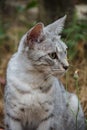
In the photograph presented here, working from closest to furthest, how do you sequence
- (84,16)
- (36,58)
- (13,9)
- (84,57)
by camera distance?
(36,58) < (84,57) < (84,16) < (13,9)

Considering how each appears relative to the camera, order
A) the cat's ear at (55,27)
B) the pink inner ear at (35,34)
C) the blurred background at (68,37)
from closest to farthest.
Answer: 1. the pink inner ear at (35,34)
2. the cat's ear at (55,27)
3. the blurred background at (68,37)

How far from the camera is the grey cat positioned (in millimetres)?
4105

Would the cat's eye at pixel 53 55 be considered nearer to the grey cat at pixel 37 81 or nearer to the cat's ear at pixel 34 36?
the grey cat at pixel 37 81

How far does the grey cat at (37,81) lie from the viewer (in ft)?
13.5

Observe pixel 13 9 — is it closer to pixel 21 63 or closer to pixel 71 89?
pixel 71 89

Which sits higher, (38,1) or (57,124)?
(38,1)

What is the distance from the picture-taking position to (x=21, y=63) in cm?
418

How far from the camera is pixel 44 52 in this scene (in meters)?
4.12

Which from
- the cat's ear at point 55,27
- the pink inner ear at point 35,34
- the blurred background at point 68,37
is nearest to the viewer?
the pink inner ear at point 35,34

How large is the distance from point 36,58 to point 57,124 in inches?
25.5

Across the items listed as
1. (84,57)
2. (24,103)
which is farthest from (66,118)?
(84,57)

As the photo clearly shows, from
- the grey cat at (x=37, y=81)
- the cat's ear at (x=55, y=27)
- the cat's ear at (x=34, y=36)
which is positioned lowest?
the grey cat at (x=37, y=81)

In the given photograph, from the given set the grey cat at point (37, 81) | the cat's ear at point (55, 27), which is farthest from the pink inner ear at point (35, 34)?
the cat's ear at point (55, 27)

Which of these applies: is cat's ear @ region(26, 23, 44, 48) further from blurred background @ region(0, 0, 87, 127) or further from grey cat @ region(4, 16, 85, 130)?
blurred background @ region(0, 0, 87, 127)
